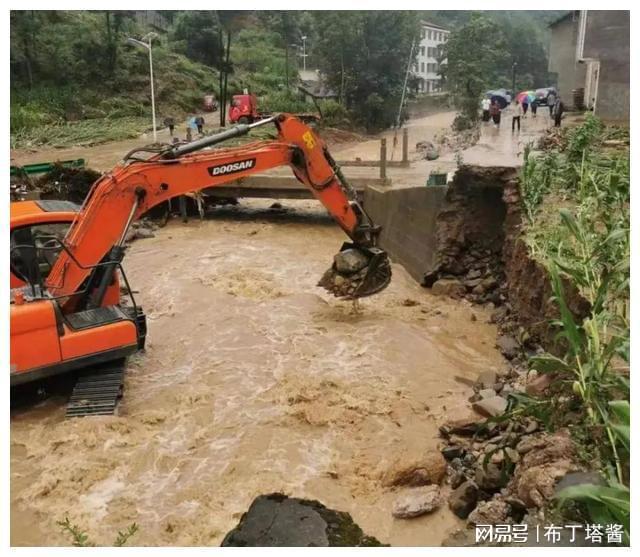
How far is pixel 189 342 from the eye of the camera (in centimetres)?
808

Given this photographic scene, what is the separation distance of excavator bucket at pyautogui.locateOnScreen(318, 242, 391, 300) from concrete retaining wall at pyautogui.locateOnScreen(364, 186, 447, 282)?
2467 mm

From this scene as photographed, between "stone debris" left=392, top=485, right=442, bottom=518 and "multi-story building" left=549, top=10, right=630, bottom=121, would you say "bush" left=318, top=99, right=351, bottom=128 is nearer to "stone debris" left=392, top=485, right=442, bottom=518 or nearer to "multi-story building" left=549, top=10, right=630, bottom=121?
"multi-story building" left=549, top=10, right=630, bottom=121

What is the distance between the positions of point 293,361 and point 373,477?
259cm

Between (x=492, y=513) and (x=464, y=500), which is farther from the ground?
(x=492, y=513)

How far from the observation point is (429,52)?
24.9 m

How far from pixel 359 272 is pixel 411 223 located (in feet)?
11.2

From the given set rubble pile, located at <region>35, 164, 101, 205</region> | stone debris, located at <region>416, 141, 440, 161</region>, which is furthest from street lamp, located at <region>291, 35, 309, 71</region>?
rubble pile, located at <region>35, 164, 101, 205</region>

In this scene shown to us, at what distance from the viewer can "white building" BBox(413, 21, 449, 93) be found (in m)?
23.9

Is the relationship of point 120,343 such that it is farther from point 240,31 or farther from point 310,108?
point 240,31

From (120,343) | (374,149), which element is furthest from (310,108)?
(120,343)

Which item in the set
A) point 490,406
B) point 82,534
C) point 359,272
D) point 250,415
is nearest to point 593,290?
point 490,406

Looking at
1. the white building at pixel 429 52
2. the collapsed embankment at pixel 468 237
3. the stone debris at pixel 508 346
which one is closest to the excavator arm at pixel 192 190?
the stone debris at pixel 508 346

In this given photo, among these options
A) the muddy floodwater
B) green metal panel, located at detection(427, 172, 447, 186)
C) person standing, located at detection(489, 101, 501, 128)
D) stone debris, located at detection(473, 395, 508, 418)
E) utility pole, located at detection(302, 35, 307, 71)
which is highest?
utility pole, located at detection(302, 35, 307, 71)

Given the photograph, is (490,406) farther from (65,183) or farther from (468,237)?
(65,183)
